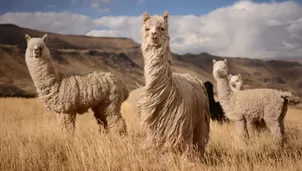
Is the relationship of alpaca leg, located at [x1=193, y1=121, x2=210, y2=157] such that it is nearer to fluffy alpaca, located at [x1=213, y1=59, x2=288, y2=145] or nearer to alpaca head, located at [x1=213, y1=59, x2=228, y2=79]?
fluffy alpaca, located at [x1=213, y1=59, x2=288, y2=145]

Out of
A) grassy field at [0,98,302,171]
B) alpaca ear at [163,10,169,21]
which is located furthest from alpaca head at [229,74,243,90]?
alpaca ear at [163,10,169,21]

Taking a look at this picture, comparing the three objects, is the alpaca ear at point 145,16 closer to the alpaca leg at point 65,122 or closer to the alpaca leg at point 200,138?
the alpaca leg at point 200,138

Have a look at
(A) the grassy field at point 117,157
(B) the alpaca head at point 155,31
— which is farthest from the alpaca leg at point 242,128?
(B) the alpaca head at point 155,31

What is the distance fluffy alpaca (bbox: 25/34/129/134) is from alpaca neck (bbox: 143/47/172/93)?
308 centimetres

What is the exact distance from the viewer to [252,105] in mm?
6953

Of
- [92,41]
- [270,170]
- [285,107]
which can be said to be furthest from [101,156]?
[92,41]

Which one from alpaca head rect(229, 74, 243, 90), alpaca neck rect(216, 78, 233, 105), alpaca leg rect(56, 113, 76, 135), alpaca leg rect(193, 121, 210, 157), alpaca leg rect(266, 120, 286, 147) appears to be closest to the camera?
alpaca leg rect(193, 121, 210, 157)

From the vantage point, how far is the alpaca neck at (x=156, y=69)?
12.8 feet

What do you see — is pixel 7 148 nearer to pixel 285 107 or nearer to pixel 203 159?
pixel 203 159

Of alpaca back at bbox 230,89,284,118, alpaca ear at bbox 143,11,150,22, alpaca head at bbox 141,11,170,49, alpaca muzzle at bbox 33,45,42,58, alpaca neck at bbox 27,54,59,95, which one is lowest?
alpaca back at bbox 230,89,284,118

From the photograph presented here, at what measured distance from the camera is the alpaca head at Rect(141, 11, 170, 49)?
12.7 feet

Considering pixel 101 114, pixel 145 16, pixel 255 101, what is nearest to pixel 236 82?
pixel 255 101

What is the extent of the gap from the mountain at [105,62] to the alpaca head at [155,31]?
25.5 m

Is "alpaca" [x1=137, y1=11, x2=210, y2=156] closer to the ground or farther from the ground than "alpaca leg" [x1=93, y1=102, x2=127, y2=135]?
farther from the ground
